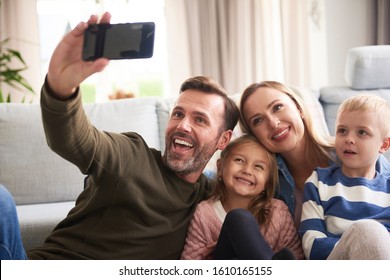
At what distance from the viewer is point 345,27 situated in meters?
4.07

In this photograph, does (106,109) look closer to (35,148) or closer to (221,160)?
(35,148)

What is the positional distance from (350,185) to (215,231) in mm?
346

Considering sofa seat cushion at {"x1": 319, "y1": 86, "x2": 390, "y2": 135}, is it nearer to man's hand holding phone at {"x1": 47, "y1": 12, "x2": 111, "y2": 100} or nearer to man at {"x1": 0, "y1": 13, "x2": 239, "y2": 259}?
man at {"x1": 0, "y1": 13, "x2": 239, "y2": 259}

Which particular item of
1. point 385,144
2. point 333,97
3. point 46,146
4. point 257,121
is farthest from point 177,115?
point 333,97

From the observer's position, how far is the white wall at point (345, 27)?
4.03 m

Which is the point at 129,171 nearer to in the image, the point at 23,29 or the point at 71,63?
the point at 71,63

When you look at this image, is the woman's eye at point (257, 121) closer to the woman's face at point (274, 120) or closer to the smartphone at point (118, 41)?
the woman's face at point (274, 120)

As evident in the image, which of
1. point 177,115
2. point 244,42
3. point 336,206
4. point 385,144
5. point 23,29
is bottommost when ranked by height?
point 336,206

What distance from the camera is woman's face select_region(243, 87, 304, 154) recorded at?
1.58m

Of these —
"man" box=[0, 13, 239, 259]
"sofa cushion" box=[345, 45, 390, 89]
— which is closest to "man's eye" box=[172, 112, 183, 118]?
"man" box=[0, 13, 239, 259]

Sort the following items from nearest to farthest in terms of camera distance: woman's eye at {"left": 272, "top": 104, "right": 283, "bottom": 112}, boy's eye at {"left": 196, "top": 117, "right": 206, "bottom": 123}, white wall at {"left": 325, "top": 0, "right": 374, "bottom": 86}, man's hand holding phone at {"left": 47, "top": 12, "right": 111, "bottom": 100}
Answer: man's hand holding phone at {"left": 47, "top": 12, "right": 111, "bottom": 100}
boy's eye at {"left": 196, "top": 117, "right": 206, "bottom": 123}
woman's eye at {"left": 272, "top": 104, "right": 283, "bottom": 112}
white wall at {"left": 325, "top": 0, "right": 374, "bottom": 86}

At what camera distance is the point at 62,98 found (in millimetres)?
1117

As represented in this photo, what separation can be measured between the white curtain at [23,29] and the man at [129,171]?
2.69m

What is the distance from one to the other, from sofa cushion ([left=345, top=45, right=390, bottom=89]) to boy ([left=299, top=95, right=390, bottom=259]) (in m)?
0.90
